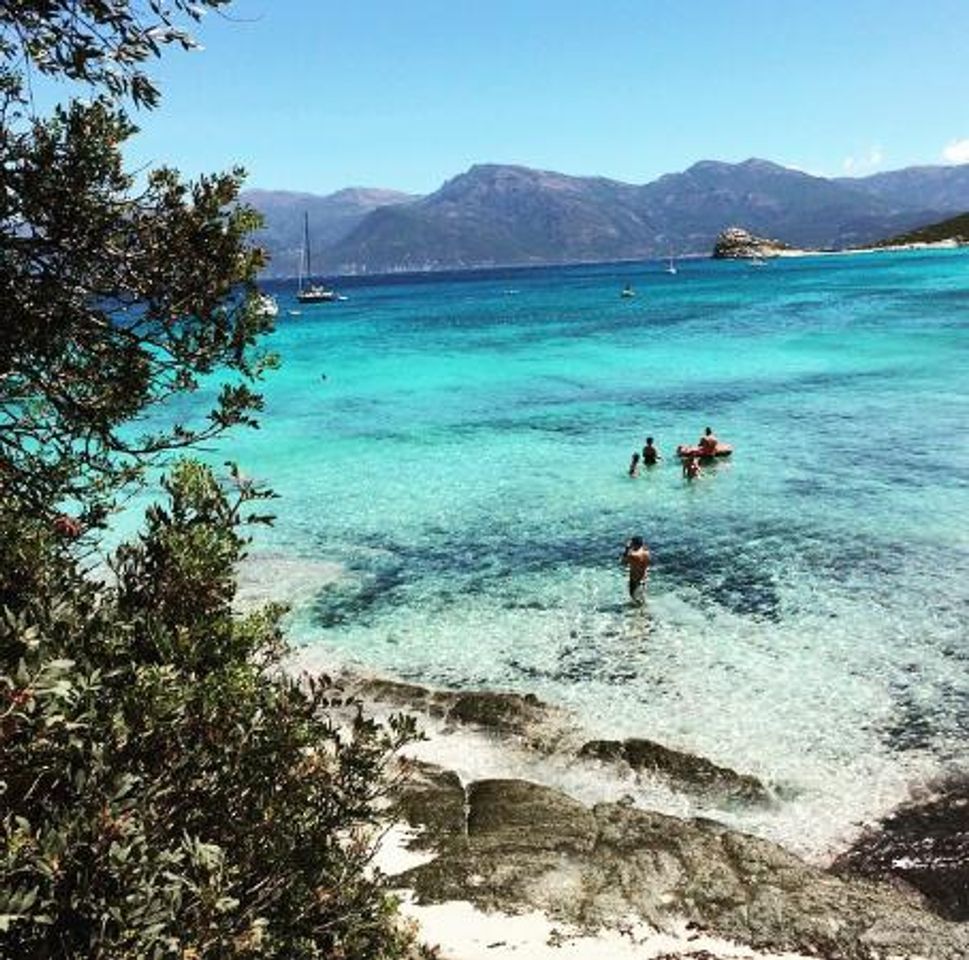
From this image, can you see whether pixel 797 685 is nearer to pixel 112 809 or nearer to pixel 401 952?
pixel 401 952

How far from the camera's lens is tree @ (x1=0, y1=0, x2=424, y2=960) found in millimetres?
4074

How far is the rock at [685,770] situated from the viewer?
14403 mm

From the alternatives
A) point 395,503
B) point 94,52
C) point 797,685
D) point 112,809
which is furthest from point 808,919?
point 395,503

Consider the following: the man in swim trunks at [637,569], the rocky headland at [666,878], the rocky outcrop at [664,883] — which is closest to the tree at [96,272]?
the rocky headland at [666,878]

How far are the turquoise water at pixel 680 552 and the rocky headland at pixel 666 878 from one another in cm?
93

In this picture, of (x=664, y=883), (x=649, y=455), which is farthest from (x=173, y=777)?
(x=649, y=455)

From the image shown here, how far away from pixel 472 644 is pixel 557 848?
320 inches

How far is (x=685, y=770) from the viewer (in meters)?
15.1

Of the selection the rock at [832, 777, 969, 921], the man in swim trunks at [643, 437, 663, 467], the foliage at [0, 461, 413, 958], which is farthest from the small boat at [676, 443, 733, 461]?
the foliage at [0, 461, 413, 958]

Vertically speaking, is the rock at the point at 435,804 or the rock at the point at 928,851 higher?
the rock at the point at 928,851

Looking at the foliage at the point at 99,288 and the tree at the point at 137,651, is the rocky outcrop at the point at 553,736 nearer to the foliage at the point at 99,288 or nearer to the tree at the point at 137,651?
the tree at the point at 137,651

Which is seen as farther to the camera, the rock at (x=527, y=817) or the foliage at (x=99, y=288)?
the rock at (x=527, y=817)

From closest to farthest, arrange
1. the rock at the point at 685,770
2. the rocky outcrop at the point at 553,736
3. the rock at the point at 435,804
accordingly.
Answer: the rock at the point at 435,804 → the rock at the point at 685,770 → the rocky outcrop at the point at 553,736

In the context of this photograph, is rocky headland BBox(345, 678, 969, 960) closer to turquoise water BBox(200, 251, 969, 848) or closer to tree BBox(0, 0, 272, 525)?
turquoise water BBox(200, 251, 969, 848)
